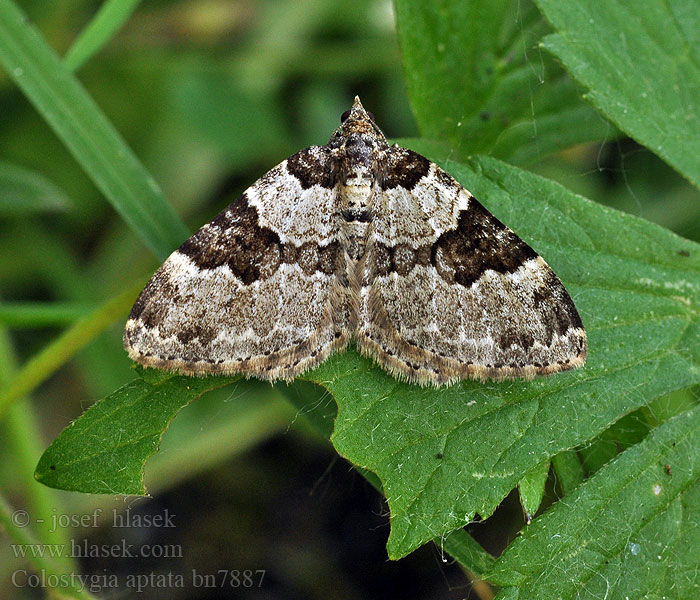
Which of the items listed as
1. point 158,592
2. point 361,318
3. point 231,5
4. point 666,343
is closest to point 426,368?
point 361,318

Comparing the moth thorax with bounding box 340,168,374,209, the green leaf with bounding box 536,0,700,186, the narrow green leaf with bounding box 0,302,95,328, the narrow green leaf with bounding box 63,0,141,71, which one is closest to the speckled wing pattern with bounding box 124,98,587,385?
the moth thorax with bounding box 340,168,374,209

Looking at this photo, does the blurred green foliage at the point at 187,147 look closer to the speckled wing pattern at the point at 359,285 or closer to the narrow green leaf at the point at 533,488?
the speckled wing pattern at the point at 359,285

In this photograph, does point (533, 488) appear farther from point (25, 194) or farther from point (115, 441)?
point (25, 194)

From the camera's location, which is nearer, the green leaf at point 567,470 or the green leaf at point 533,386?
the green leaf at point 533,386

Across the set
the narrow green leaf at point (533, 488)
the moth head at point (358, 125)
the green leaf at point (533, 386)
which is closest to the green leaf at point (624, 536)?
the narrow green leaf at point (533, 488)

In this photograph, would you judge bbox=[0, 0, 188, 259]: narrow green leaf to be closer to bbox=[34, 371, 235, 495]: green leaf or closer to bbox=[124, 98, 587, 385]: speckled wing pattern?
bbox=[124, 98, 587, 385]: speckled wing pattern

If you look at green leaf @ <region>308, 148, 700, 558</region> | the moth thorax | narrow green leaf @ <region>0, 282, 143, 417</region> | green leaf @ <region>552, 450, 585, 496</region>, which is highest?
narrow green leaf @ <region>0, 282, 143, 417</region>

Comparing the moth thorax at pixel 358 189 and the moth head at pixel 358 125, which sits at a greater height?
the moth head at pixel 358 125
